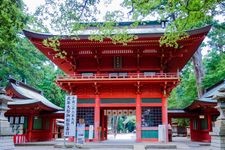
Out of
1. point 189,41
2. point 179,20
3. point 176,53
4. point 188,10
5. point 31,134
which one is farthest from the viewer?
point 31,134

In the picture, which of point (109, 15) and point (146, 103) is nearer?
point (109, 15)

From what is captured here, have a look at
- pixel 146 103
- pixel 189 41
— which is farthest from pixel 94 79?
pixel 189 41

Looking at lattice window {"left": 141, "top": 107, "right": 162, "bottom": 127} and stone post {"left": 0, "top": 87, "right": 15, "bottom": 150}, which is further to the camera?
lattice window {"left": 141, "top": 107, "right": 162, "bottom": 127}

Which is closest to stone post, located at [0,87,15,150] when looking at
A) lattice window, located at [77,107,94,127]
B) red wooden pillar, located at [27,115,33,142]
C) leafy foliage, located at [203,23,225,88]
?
lattice window, located at [77,107,94,127]

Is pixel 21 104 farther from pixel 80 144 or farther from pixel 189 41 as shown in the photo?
pixel 189 41

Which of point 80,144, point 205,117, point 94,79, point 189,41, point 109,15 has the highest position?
point 189,41

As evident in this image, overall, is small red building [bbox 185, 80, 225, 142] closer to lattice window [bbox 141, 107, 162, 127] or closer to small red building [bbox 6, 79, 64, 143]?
lattice window [bbox 141, 107, 162, 127]

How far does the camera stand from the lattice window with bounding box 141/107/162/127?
1825 cm

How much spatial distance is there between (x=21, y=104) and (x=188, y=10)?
15.1 metres

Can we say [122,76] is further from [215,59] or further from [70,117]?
A: [215,59]

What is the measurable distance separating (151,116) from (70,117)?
680cm

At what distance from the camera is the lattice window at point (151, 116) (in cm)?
1825

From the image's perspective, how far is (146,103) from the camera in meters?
18.5

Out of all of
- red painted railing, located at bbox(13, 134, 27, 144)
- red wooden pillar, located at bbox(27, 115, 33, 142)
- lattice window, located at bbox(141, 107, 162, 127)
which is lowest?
red painted railing, located at bbox(13, 134, 27, 144)
